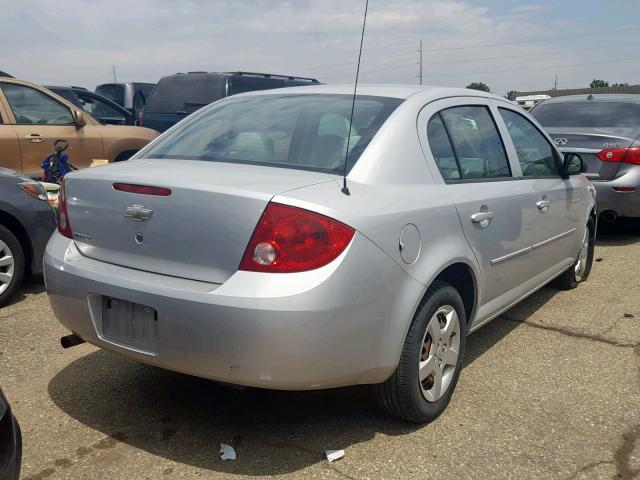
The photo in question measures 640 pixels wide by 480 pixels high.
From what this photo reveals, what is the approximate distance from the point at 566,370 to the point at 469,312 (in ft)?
2.65

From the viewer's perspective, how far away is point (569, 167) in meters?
4.77

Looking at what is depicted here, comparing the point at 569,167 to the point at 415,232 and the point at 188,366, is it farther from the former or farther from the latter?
the point at 188,366

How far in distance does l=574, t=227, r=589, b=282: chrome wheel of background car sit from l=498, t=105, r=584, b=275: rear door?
530 millimetres

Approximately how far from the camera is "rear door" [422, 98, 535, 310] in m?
3.39

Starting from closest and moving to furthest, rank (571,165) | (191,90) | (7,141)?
(571,165)
(7,141)
(191,90)

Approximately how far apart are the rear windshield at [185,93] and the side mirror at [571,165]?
5.74m

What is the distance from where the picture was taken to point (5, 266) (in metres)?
4.98


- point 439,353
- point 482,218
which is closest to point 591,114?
point 482,218

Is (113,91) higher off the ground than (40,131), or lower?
higher

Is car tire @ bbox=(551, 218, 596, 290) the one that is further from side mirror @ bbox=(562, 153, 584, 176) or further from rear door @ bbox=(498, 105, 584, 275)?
side mirror @ bbox=(562, 153, 584, 176)

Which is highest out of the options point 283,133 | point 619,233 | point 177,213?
point 283,133

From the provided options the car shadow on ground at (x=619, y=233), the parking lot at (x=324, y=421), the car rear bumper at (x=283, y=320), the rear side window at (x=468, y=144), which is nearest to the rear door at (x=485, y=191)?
the rear side window at (x=468, y=144)

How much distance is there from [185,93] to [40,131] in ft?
9.08

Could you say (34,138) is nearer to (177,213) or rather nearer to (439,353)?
(177,213)
